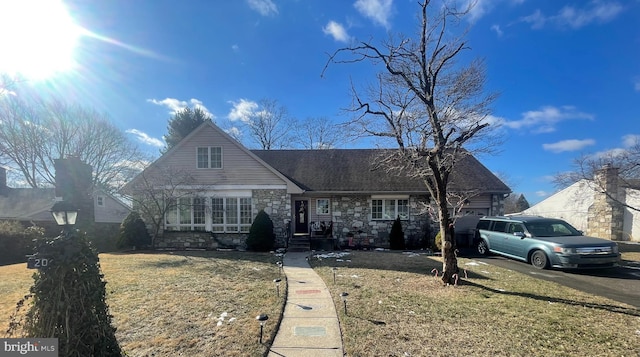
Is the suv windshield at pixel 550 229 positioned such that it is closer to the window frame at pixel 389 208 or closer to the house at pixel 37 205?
the window frame at pixel 389 208

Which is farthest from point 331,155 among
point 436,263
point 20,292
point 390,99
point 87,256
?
point 87,256

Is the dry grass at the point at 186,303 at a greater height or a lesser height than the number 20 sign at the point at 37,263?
lesser

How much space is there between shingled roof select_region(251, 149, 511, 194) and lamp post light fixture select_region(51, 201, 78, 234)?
1251 centimetres

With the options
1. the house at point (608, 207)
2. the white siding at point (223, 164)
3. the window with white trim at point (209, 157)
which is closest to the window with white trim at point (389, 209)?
the white siding at point (223, 164)

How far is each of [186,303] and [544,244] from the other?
10.9 meters

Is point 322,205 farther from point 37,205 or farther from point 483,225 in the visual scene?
point 37,205

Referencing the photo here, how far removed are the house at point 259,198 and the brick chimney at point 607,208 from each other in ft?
20.8

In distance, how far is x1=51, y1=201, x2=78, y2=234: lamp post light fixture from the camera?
3523 millimetres

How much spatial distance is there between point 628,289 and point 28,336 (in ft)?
38.3

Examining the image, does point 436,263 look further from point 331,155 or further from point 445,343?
point 331,155

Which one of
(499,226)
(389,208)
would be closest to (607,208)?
(499,226)

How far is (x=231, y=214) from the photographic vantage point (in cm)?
1552

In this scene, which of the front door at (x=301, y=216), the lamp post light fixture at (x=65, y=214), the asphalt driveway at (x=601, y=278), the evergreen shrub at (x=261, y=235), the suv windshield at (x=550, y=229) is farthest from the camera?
the front door at (x=301, y=216)

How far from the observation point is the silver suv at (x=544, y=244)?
9172mm
